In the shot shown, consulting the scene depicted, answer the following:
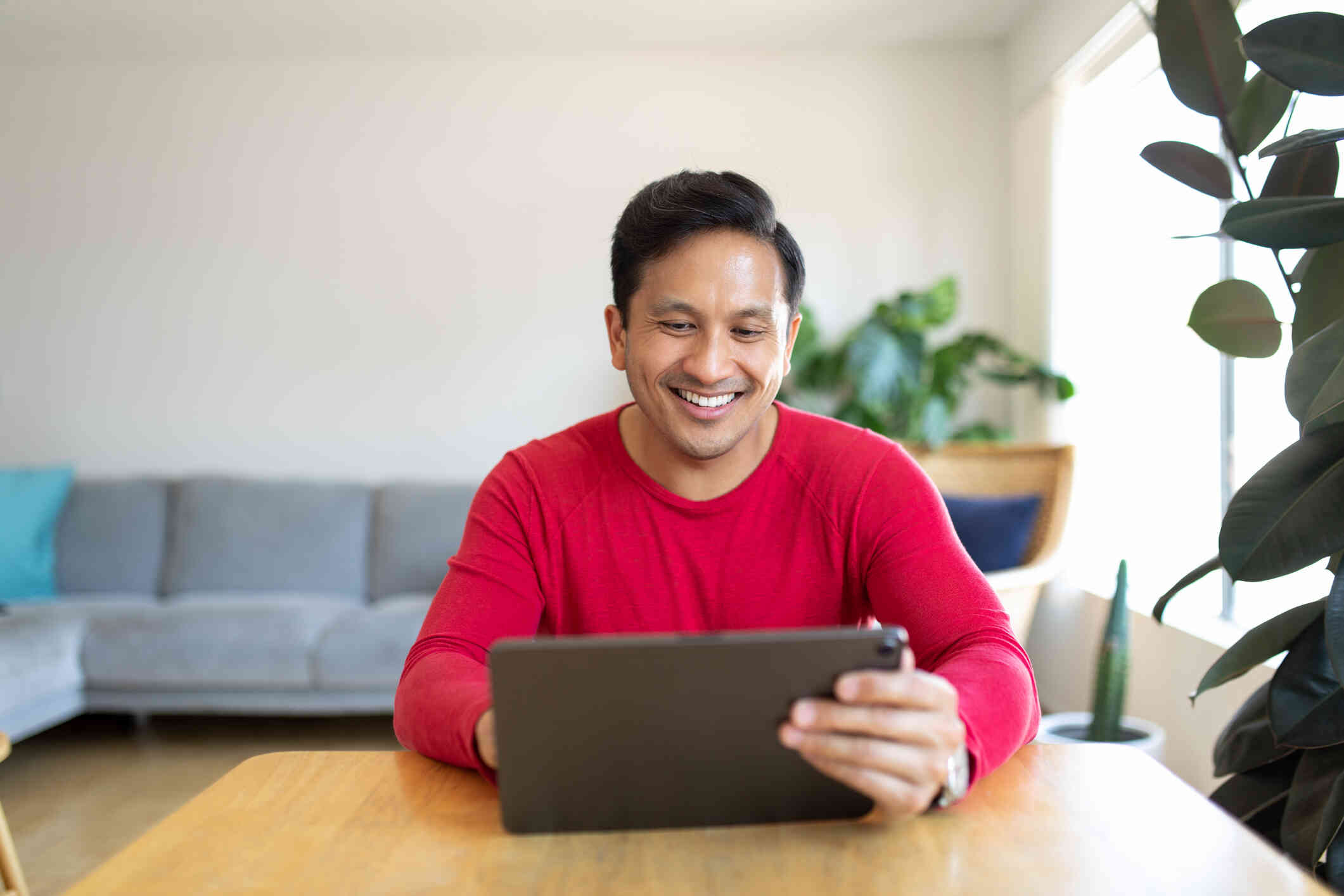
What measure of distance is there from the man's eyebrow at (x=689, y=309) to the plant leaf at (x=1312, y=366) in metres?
0.64

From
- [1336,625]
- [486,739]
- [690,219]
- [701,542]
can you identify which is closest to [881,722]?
[486,739]

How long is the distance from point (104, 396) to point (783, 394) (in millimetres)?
2838

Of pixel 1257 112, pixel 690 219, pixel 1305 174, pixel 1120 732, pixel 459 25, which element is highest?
pixel 459 25

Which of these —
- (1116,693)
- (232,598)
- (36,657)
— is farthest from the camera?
(232,598)

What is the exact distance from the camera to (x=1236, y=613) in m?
2.78

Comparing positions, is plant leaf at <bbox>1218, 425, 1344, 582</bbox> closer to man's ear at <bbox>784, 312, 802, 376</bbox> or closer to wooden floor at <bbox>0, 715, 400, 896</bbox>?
man's ear at <bbox>784, 312, 802, 376</bbox>

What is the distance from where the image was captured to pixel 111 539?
412cm

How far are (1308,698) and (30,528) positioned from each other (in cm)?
422

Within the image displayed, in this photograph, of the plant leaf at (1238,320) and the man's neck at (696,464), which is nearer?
the man's neck at (696,464)

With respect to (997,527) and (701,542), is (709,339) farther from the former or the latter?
(997,527)

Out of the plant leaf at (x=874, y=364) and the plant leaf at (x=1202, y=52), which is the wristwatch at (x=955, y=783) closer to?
the plant leaf at (x=1202, y=52)

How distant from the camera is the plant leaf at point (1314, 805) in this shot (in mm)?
1355

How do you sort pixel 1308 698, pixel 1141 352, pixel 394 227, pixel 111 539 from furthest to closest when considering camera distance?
pixel 394 227 < pixel 111 539 < pixel 1141 352 < pixel 1308 698

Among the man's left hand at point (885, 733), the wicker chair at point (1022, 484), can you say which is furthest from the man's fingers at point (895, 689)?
the wicker chair at point (1022, 484)
